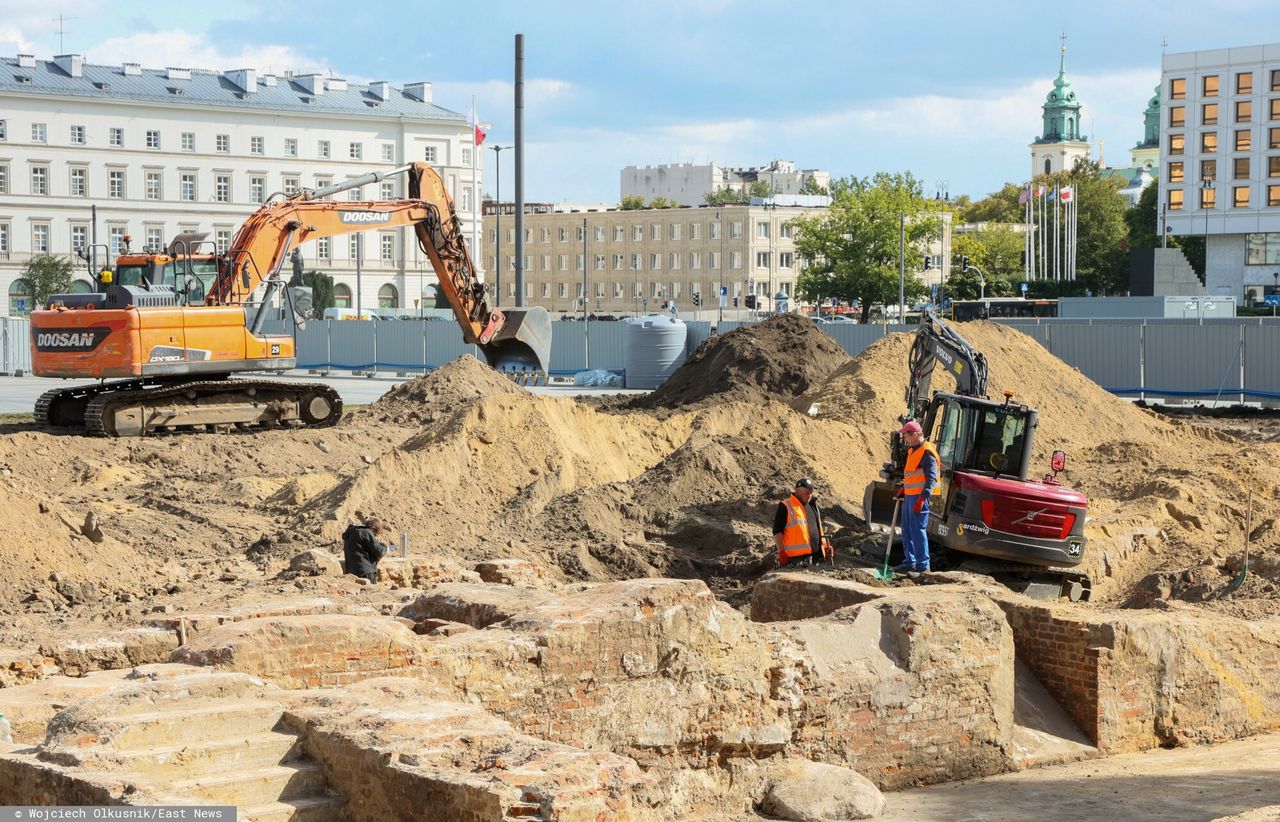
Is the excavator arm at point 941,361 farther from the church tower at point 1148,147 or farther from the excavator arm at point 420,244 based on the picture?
the church tower at point 1148,147

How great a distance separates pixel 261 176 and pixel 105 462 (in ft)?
227

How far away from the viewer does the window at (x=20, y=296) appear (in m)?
72.7

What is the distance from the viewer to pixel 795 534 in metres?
15.4

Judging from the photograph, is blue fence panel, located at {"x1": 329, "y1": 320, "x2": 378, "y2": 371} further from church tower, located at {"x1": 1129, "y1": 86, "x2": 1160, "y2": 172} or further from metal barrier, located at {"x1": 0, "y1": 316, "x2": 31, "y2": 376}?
church tower, located at {"x1": 1129, "y1": 86, "x2": 1160, "y2": 172}

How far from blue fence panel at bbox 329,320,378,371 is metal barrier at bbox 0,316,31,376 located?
919cm

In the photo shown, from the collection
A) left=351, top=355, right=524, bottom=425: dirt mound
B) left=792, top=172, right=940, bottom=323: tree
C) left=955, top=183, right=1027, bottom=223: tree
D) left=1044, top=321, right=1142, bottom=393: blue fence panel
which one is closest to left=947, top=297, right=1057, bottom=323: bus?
left=792, top=172, right=940, bottom=323: tree

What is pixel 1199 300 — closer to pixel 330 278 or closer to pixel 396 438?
pixel 396 438

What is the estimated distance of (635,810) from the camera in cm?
776

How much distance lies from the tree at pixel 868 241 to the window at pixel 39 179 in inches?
1581

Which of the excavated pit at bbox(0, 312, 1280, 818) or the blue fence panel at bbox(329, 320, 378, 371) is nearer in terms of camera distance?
the excavated pit at bbox(0, 312, 1280, 818)

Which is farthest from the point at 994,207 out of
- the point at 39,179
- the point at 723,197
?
the point at 39,179

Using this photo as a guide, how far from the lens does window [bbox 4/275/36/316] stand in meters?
72.7

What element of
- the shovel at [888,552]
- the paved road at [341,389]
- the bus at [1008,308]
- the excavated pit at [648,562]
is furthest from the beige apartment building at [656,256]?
the shovel at [888,552]

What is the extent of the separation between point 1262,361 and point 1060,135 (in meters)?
146
